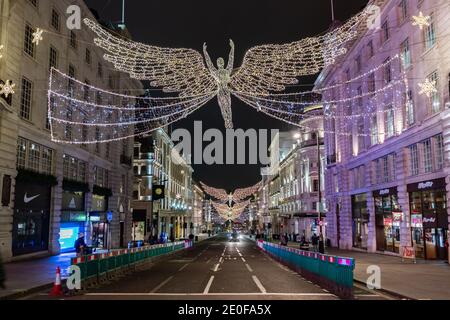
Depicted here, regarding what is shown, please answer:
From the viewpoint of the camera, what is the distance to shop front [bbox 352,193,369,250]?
133 feet

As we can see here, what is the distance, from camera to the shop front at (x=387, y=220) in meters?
32.6

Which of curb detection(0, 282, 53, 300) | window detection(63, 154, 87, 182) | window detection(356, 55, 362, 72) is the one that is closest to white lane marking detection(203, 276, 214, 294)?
curb detection(0, 282, 53, 300)

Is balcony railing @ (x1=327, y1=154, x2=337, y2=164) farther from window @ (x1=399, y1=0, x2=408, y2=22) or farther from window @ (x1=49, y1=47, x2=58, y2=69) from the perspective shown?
window @ (x1=49, y1=47, x2=58, y2=69)

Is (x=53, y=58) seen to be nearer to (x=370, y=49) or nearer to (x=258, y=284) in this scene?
(x=258, y=284)

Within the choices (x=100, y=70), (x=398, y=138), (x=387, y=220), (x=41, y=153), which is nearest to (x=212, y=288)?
(x=41, y=153)

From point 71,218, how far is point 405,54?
1062 inches

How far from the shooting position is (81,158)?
37531 mm

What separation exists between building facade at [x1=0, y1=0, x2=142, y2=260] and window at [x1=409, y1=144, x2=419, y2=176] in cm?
2323

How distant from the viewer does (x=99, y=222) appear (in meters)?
42.9

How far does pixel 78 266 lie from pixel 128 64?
858 cm

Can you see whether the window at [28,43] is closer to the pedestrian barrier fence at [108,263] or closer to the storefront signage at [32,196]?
the storefront signage at [32,196]

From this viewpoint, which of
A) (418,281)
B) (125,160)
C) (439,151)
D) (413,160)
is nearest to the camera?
(418,281)
